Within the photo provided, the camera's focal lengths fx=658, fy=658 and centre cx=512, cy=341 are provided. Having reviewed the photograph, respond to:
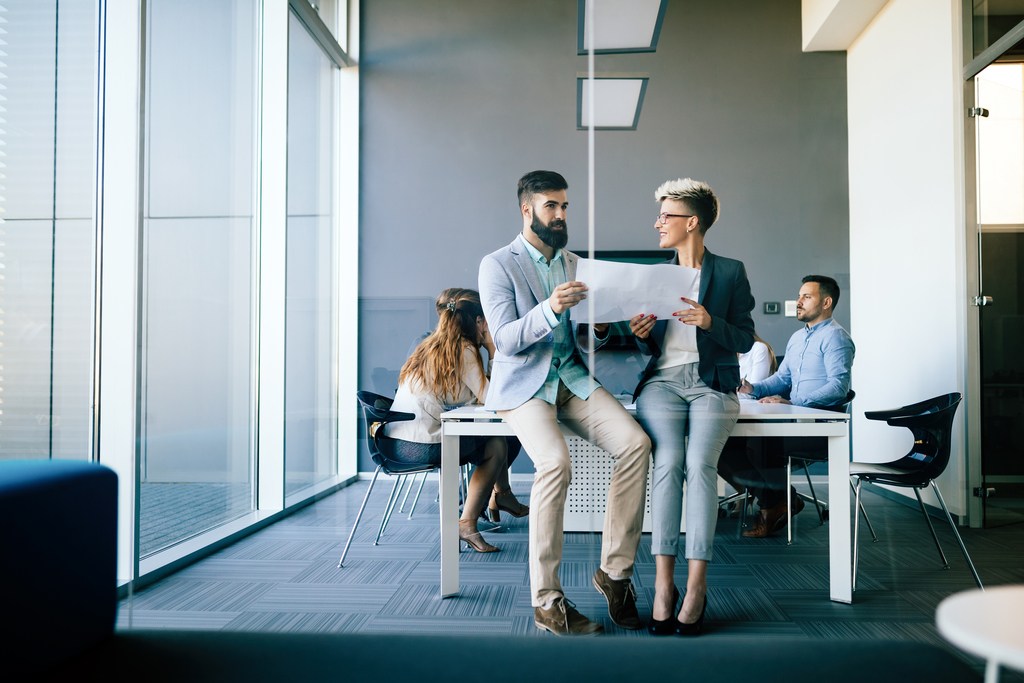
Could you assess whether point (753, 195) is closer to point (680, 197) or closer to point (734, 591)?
point (680, 197)

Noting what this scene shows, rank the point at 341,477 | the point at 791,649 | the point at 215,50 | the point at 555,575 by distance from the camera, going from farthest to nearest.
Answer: the point at 215,50 < the point at 341,477 < the point at 555,575 < the point at 791,649

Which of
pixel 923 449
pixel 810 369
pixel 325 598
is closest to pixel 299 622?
pixel 325 598

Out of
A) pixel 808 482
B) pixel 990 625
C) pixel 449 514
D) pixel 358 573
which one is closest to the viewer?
pixel 990 625

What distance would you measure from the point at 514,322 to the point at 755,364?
0.83 meters

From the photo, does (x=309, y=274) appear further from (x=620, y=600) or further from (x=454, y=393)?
(x=620, y=600)

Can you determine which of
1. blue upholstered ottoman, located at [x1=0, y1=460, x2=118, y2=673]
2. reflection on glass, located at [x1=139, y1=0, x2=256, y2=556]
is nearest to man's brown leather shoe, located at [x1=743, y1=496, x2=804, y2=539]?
blue upholstered ottoman, located at [x1=0, y1=460, x2=118, y2=673]

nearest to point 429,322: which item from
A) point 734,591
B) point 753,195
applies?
point 753,195

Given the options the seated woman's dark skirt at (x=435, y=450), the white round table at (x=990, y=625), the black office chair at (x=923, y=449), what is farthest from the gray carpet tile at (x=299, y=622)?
the white round table at (x=990, y=625)

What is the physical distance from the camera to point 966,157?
2277 millimetres

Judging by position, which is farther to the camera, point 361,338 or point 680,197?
point 361,338

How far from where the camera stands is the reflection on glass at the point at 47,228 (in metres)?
2.23

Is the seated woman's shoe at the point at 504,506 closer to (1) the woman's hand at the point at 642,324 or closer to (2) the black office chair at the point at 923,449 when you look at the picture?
(1) the woman's hand at the point at 642,324

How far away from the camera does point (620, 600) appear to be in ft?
7.34

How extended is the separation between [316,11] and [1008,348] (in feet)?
10.0
